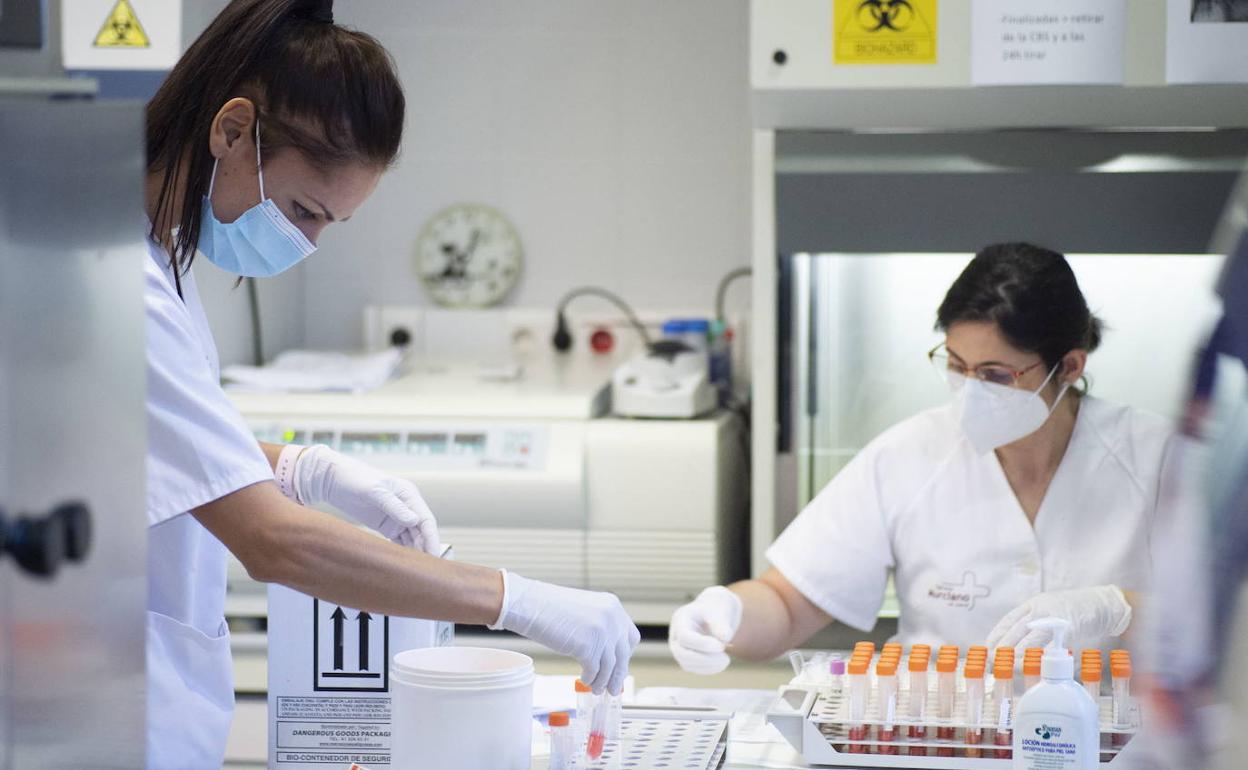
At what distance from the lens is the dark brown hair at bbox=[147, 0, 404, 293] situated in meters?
1.25

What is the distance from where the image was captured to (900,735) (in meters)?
1.35

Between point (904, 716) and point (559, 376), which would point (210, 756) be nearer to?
point (904, 716)

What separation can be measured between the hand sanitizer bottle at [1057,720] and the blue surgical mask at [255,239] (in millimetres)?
794

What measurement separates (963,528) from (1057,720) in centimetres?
86

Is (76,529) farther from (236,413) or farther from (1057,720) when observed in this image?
(1057,720)

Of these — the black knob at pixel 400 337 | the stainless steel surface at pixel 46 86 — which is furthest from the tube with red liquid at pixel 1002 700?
the black knob at pixel 400 337

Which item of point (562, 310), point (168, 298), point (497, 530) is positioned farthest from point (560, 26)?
point (168, 298)

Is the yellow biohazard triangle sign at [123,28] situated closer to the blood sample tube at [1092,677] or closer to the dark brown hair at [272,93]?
the dark brown hair at [272,93]

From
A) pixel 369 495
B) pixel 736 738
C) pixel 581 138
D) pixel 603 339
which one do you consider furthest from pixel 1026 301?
pixel 581 138

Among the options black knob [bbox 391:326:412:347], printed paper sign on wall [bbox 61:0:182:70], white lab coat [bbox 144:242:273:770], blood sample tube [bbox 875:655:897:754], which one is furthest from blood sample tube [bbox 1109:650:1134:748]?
black knob [bbox 391:326:412:347]

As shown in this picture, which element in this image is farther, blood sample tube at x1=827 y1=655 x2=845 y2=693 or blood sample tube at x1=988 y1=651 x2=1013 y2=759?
blood sample tube at x1=827 y1=655 x2=845 y2=693

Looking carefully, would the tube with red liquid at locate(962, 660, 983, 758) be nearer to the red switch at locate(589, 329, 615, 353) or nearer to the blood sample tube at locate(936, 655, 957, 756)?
the blood sample tube at locate(936, 655, 957, 756)

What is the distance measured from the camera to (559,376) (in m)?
2.96

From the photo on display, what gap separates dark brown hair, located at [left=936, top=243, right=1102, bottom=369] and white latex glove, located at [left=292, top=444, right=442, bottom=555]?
0.92m
